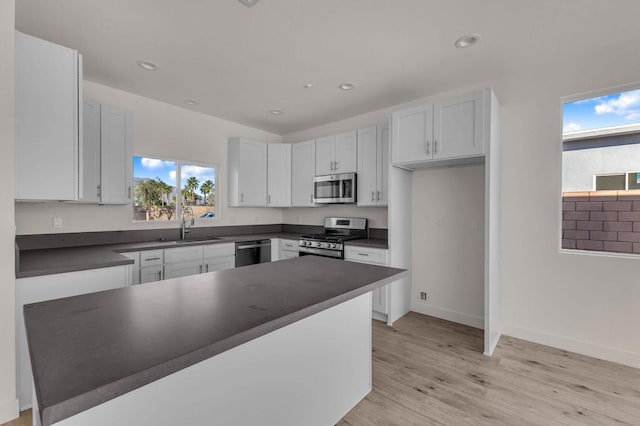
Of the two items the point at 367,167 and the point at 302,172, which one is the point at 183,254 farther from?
the point at 367,167

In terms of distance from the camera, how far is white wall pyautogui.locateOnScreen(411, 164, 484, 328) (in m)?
3.41

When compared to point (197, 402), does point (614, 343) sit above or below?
below

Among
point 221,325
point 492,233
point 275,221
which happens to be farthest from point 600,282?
point 275,221

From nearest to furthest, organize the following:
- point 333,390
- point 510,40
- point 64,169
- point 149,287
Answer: point 149,287
point 333,390
point 64,169
point 510,40

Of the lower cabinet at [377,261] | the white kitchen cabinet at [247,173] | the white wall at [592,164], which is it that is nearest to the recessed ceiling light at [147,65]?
the white kitchen cabinet at [247,173]

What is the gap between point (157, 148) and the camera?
3848 millimetres

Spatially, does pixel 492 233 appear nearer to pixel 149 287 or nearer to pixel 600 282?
pixel 600 282

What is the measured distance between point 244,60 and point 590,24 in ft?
9.06

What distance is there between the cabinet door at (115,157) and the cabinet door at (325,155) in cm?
238

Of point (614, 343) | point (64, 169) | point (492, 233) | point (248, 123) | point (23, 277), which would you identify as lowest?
point (614, 343)

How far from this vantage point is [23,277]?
2.00m

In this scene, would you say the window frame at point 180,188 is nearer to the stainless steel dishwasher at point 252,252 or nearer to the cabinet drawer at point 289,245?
the stainless steel dishwasher at point 252,252

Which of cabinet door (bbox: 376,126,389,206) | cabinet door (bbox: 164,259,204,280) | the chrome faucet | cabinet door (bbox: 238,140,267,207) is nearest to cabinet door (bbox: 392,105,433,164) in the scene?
cabinet door (bbox: 376,126,389,206)

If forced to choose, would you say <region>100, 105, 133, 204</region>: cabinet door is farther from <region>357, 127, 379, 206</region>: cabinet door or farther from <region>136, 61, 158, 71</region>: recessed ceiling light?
<region>357, 127, 379, 206</region>: cabinet door
